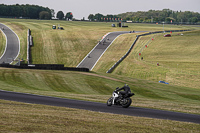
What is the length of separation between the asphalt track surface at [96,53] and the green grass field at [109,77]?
2.00 meters

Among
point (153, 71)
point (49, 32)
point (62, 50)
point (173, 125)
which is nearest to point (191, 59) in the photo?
point (153, 71)

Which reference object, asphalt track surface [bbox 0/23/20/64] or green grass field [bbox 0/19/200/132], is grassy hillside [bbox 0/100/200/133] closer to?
green grass field [bbox 0/19/200/132]

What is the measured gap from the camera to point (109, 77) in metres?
51.3

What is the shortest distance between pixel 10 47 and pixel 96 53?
27.2 metres

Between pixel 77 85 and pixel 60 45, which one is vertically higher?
pixel 60 45

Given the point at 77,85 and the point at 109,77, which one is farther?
the point at 109,77

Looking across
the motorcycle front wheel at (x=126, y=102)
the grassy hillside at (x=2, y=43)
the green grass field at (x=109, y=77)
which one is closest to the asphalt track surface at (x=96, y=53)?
the green grass field at (x=109, y=77)

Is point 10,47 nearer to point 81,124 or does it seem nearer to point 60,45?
point 60,45

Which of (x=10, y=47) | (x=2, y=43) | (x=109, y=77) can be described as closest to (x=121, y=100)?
(x=109, y=77)

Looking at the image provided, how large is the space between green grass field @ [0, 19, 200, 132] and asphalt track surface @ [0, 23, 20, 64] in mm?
2159

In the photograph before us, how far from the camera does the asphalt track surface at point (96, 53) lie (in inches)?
3152

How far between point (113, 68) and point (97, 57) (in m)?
14.0

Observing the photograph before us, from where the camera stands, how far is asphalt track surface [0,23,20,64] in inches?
3231

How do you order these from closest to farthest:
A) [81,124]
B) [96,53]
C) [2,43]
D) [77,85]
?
[81,124]
[77,85]
[96,53]
[2,43]
